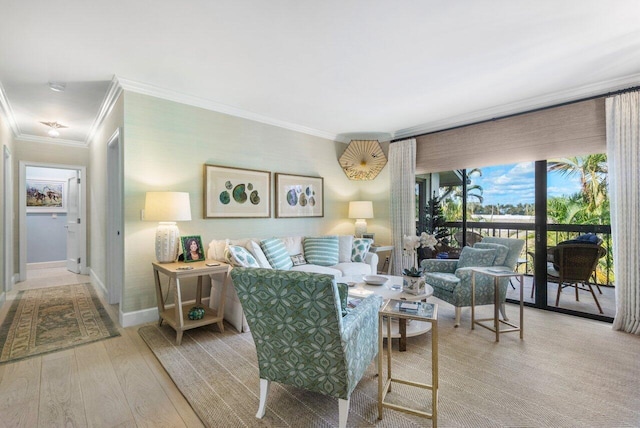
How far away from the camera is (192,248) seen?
10.7 ft

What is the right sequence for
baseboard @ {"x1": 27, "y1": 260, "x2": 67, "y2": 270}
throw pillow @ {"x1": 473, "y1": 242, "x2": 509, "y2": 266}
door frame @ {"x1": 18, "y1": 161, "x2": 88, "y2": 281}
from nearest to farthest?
throw pillow @ {"x1": 473, "y1": 242, "x2": 509, "y2": 266} < door frame @ {"x1": 18, "y1": 161, "x2": 88, "y2": 281} < baseboard @ {"x1": 27, "y1": 260, "x2": 67, "y2": 270}

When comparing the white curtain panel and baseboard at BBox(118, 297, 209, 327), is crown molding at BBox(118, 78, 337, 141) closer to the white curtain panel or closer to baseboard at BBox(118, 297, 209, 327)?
baseboard at BBox(118, 297, 209, 327)

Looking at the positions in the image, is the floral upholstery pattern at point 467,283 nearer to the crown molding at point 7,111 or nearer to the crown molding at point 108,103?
the crown molding at point 108,103

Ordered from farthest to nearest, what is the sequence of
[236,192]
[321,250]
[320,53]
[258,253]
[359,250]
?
[359,250], [321,250], [236,192], [258,253], [320,53]

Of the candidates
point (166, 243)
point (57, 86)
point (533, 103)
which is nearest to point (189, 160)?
point (166, 243)

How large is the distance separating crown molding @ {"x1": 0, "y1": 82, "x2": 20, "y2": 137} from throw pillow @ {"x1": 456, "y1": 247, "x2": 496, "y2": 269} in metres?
5.70

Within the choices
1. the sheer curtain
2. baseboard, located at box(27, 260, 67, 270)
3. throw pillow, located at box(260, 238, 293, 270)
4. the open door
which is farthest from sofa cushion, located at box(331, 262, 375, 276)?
baseboard, located at box(27, 260, 67, 270)

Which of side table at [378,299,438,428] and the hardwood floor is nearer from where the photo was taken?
side table at [378,299,438,428]

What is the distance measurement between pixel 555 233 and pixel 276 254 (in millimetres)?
3582

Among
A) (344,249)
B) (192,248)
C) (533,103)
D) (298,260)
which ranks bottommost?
(298,260)

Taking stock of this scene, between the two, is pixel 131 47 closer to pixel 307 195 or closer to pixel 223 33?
pixel 223 33

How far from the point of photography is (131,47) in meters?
2.49

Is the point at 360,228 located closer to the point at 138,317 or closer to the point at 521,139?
the point at 521,139

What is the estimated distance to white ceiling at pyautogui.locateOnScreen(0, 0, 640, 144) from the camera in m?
2.06
